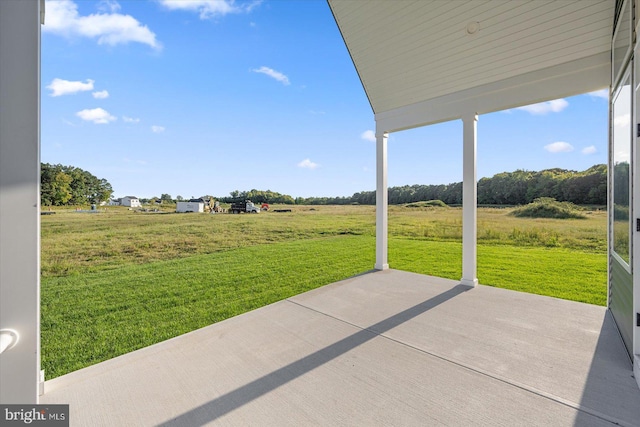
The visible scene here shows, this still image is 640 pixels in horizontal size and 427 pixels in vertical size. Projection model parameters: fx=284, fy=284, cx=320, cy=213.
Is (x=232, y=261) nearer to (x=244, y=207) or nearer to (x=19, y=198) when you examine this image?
(x=244, y=207)

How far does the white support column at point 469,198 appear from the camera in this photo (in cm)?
379

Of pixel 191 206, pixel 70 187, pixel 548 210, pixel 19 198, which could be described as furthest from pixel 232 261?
pixel 548 210

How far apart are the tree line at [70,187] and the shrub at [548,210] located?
944 centimetres

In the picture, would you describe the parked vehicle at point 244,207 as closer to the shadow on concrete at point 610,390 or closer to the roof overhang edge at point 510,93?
the roof overhang edge at point 510,93

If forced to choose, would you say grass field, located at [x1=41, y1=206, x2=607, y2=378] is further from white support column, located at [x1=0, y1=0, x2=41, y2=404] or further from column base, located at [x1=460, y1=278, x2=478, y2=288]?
white support column, located at [x1=0, y1=0, x2=41, y2=404]

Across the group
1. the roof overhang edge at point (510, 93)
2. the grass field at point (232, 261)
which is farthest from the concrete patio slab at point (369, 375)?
the roof overhang edge at point (510, 93)

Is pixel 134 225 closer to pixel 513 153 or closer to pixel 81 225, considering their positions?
pixel 81 225

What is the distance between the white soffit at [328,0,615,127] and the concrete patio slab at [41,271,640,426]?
2.65 metres

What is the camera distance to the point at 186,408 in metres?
1.66

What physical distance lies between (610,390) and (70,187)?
273 inches


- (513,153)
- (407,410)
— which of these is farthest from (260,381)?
(513,153)

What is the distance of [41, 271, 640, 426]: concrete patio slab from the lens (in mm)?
1597

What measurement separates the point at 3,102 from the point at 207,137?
5.96 meters

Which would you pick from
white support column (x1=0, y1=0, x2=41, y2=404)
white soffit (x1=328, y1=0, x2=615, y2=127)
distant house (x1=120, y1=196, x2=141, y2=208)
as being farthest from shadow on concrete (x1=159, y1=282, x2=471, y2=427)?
distant house (x1=120, y1=196, x2=141, y2=208)
